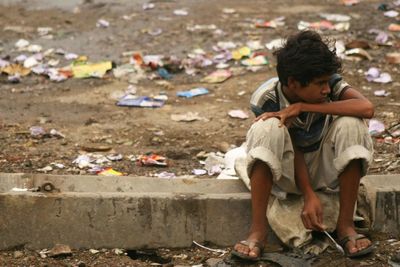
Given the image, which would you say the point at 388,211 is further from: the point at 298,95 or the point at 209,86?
the point at 209,86

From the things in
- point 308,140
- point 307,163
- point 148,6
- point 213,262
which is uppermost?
point 308,140

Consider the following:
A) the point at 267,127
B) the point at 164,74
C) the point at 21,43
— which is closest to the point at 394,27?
the point at 164,74

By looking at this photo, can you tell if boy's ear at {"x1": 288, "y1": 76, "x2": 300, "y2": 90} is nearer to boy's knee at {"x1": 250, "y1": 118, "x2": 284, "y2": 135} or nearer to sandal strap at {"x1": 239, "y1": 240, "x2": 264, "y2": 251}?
boy's knee at {"x1": 250, "y1": 118, "x2": 284, "y2": 135}

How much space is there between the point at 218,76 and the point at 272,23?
1.74 m

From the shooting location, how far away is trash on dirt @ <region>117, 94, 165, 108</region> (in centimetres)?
693

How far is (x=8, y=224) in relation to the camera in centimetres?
416

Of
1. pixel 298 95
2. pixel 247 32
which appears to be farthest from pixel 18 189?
pixel 247 32

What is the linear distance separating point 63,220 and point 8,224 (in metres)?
0.28

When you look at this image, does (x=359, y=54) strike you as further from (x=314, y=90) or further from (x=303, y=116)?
(x=314, y=90)

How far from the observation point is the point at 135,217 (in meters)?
4.20

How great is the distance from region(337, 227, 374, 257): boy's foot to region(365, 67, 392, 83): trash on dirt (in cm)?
351

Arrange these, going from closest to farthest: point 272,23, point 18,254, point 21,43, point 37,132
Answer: point 18,254 → point 37,132 → point 21,43 → point 272,23

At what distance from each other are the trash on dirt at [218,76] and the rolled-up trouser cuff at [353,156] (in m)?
3.70

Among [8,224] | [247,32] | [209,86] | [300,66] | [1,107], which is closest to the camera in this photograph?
[300,66]
